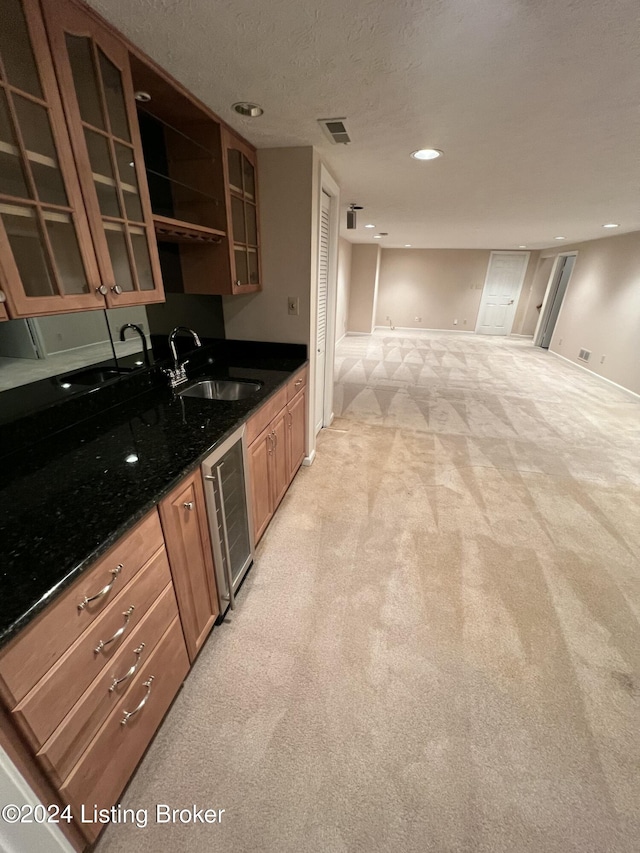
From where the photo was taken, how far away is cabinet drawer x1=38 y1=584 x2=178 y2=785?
0.78 metres

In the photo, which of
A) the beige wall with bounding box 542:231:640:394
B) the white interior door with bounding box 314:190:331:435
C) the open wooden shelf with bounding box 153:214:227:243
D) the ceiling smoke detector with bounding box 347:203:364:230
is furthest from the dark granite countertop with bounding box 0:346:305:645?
the beige wall with bounding box 542:231:640:394

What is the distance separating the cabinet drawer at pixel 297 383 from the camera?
2246mm

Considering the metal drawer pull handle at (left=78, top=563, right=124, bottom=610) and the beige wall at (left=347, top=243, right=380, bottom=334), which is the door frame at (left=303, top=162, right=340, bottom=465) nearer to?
the metal drawer pull handle at (left=78, top=563, right=124, bottom=610)

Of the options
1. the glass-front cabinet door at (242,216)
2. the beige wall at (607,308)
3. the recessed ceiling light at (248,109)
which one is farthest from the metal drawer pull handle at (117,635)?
the beige wall at (607,308)

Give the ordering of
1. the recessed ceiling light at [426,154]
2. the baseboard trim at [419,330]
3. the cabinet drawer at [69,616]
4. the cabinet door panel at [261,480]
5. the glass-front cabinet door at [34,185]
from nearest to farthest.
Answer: the cabinet drawer at [69,616]
the glass-front cabinet door at [34,185]
the cabinet door panel at [261,480]
the recessed ceiling light at [426,154]
the baseboard trim at [419,330]

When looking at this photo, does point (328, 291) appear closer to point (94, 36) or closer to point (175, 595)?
point (94, 36)

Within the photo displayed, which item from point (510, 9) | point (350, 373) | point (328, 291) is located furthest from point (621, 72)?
point (350, 373)

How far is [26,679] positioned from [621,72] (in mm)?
2624

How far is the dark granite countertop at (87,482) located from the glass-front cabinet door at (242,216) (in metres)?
0.98

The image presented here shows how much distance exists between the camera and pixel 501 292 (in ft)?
28.9

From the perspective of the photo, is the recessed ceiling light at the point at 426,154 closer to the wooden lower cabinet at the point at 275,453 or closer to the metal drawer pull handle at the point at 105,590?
the wooden lower cabinet at the point at 275,453

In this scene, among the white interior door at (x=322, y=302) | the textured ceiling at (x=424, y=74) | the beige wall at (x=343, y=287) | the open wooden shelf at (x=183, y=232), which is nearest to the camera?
the textured ceiling at (x=424, y=74)

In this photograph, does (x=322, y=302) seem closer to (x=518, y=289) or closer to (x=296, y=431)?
(x=296, y=431)

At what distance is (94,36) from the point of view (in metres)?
1.08
